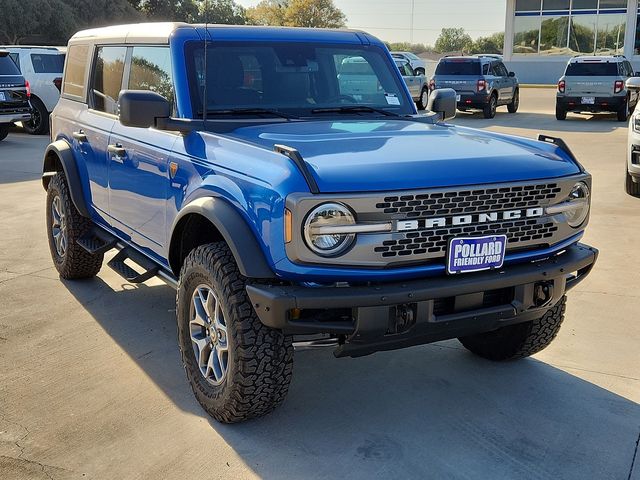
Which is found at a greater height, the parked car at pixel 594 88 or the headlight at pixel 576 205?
the parked car at pixel 594 88

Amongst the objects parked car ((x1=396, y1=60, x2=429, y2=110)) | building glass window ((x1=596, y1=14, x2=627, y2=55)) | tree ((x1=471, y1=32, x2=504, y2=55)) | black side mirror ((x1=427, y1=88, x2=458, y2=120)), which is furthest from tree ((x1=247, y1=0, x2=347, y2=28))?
black side mirror ((x1=427, y1=88, x2=458, y2=120))

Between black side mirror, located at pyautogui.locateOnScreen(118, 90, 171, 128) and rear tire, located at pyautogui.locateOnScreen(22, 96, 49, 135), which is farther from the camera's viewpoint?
rear tire, located at pyautogui.locateOnScreen(22, 96, 49, 135)

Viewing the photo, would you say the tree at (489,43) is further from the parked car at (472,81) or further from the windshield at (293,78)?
the windshield at (293,78)

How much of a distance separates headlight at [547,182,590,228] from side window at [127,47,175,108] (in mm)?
2241

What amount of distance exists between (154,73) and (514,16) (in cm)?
4071

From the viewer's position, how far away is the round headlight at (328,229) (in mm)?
3062

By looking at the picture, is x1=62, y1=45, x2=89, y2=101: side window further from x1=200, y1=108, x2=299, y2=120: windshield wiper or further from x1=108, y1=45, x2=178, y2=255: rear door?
x1=200, y1=108, x2=299, y2=120: windshield wiper

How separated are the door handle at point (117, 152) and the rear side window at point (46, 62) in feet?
43.6

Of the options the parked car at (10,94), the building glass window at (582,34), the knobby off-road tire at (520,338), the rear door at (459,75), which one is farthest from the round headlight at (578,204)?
the building glass window at (582,34)

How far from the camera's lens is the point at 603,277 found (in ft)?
19.8

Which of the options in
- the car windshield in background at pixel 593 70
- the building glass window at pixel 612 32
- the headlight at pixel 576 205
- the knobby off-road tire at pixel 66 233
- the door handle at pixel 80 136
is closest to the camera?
the headlight at pixel 576 205

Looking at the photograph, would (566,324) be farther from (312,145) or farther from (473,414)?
(312,145)

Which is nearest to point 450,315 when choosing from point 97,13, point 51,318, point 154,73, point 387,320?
point 387,320

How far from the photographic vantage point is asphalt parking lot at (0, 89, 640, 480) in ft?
10.8
